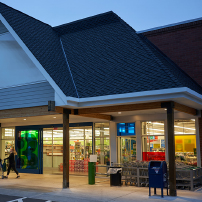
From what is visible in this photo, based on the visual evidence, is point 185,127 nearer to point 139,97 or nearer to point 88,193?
point 139,97

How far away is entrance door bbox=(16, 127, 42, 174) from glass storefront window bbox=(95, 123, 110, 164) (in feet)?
13.6

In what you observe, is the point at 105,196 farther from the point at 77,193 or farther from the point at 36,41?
the point at 36,41

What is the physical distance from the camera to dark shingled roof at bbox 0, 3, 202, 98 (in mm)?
11984

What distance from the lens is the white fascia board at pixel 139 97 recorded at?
10.4m

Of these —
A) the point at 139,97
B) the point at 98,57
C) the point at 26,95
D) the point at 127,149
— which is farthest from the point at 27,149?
the point at 139,97

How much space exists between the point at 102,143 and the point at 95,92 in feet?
19.7

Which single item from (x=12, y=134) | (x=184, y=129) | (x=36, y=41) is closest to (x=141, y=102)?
(x=184, y=129)

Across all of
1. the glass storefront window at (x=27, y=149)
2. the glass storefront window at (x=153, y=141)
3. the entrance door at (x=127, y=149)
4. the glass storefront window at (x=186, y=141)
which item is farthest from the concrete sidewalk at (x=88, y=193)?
the glass storefront window at (x=27, y=149)

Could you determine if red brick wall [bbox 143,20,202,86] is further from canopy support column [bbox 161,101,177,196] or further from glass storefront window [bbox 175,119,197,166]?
canopy support column [bbox 161,101,177,196]

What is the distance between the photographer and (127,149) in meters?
16.8

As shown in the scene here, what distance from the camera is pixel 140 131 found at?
1620 cm

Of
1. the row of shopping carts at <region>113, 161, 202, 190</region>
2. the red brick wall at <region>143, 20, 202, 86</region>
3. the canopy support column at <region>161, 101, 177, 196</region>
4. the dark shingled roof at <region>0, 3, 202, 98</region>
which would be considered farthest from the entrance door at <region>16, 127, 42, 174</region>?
the canopy support column at <region>161, 101, 177, 196</region>

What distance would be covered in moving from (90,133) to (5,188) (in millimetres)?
6455

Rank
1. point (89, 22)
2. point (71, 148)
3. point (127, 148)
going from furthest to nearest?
point (71, 148), point (127, 148), point (89, 22)
